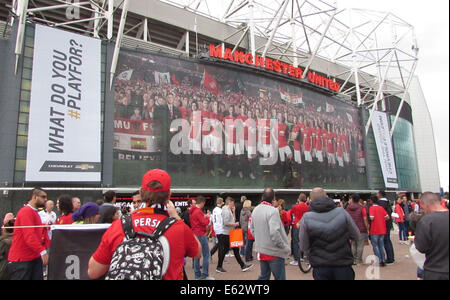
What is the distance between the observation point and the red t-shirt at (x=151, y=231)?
240cm

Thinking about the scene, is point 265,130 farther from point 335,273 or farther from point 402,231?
point 335,273

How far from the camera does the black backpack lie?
7.29 feet

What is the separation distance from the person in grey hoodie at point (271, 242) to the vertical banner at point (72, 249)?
2436mm

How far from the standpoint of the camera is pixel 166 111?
21.8 metres

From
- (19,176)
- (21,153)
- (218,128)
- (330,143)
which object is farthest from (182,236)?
(330,143)

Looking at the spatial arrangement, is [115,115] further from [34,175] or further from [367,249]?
[367,249]

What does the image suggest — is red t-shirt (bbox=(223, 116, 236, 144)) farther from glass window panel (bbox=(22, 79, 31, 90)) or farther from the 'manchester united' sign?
glass window panel (bbox=(22, 79, 31, 90))

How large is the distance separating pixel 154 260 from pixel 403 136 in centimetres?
5429

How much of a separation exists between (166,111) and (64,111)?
20.9 feet

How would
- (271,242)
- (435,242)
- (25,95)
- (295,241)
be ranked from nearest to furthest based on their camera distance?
(435,242)
(271,242)
(295,241)
(25,95)

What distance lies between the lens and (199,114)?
23.2 metres

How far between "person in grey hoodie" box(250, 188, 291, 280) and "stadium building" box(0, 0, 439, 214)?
1447 centimetres

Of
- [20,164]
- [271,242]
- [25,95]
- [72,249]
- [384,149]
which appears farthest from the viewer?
[384,149]
